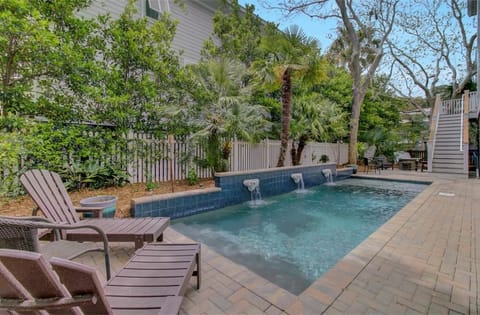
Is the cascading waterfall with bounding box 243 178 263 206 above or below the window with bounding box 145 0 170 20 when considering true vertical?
below

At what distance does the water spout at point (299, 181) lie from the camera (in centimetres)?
816

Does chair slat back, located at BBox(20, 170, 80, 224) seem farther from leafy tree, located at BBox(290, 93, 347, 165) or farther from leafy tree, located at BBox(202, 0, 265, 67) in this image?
leafy tree, located at BBox(290, 93, 347, 165)

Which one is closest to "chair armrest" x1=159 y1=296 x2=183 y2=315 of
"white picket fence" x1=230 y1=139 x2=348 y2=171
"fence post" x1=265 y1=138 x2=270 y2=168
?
"white picket fence" x1=230 y1=139 x2=348 y2=171

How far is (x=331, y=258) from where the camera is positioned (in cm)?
339

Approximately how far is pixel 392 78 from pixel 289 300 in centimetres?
2132

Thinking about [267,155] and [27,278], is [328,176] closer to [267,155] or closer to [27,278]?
[267,155]

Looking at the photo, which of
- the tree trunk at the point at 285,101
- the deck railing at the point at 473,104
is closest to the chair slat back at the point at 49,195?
the tree trunk at the point at 285,101

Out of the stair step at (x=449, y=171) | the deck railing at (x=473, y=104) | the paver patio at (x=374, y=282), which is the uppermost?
the deck railing at (x=473, y=104)

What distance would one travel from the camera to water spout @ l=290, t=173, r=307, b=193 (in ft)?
26.8

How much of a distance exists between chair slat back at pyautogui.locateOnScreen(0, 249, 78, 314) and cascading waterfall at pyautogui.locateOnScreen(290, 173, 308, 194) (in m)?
7.55

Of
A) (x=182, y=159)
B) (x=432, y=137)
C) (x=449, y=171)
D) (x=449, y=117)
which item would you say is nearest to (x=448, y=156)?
(x=449, y=171)

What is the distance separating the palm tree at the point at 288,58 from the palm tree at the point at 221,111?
1092mm

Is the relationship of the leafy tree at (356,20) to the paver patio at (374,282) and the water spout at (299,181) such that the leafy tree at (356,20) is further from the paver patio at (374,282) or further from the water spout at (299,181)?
the paver patio at (374,282)

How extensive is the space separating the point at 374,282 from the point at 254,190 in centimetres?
449
